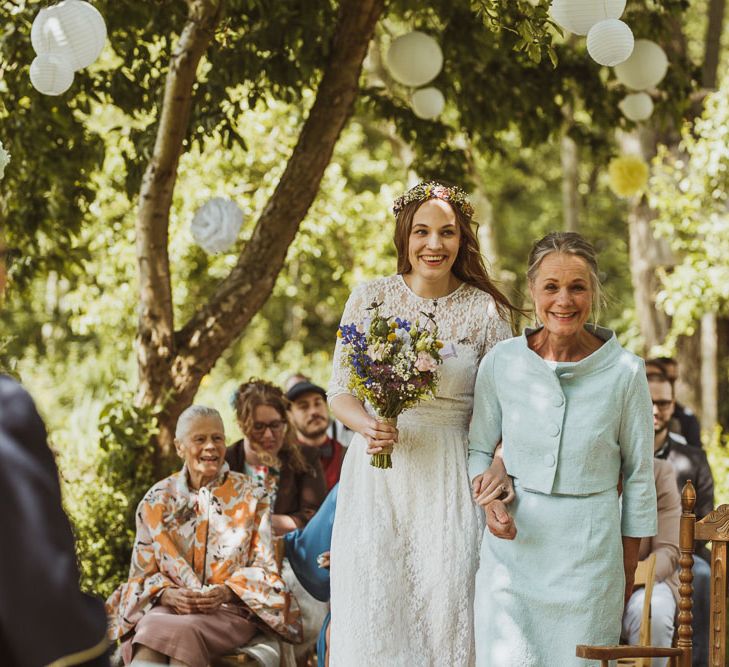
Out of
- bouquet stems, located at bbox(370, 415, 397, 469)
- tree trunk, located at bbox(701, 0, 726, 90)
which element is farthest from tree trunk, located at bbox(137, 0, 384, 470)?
tree trunk, located at bbox(701, 0, 726, 90)

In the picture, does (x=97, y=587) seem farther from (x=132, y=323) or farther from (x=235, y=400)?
(x=132, y=323)

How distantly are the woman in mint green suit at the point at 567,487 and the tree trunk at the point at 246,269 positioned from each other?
11.7 ft

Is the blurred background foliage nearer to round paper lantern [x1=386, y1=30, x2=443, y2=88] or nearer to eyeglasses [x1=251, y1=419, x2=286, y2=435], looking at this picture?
round paper lantern [x1=386, y1=30, x2=443, y2=88]

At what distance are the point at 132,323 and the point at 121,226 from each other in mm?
1609

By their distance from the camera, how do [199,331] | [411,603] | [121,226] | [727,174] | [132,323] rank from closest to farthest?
[411,603], [199,331], [727,174], [121,226], [132,323]

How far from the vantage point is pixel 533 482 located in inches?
153

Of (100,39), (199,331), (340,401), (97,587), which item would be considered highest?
(100,39)

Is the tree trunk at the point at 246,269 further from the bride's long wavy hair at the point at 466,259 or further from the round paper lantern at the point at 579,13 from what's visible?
the bride's long wavy hair at the point at 466,259

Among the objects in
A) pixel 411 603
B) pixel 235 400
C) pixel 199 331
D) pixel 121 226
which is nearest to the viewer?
pixel 411 603

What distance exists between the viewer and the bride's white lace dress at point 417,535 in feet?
13.9

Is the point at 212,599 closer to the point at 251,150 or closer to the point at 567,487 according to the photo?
the point at 567,487

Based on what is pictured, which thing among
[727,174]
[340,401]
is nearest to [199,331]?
[340,401]

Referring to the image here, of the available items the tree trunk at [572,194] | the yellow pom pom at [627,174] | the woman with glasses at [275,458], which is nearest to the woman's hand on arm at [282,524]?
the woman with glasses at [275,458]

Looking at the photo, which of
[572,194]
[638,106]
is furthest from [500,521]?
[572,194]
